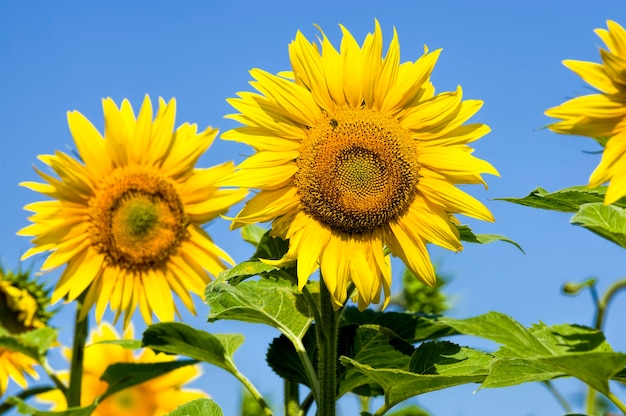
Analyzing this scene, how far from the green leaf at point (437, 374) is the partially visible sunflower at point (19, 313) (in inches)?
79.4

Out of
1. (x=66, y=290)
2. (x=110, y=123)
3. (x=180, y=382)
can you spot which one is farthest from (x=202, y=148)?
(x=180, y=382)

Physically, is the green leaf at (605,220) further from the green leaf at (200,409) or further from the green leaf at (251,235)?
the green leaf at (251,235)

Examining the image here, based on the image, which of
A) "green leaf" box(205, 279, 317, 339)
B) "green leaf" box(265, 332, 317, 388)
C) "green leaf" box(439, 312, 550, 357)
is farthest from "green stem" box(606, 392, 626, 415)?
"green leaf" box(265, 332, 317, 388)

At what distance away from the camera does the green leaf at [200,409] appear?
2.13 m

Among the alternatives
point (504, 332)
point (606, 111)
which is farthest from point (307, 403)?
point (606, 111)

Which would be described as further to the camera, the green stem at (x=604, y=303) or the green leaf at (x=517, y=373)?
the green stem at (x=604, y=303)

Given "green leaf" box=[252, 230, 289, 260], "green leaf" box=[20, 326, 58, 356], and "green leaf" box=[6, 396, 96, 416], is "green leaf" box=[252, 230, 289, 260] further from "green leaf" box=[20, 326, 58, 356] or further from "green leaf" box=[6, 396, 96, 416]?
"green leaf" box=[20, 326, 58, 356]

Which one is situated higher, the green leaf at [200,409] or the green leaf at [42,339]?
the green leaf at [42,339]

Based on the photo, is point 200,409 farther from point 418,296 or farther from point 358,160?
point 418,296

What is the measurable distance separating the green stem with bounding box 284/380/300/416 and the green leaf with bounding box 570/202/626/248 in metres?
1.04

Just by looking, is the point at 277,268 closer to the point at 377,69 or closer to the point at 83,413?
the point at 377,69

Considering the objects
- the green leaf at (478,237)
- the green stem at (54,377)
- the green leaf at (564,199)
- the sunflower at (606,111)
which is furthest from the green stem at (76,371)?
the sunflower at (606,111)

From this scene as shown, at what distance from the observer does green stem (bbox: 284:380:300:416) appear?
98.2 inches

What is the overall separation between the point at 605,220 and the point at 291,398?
1.12 metres
